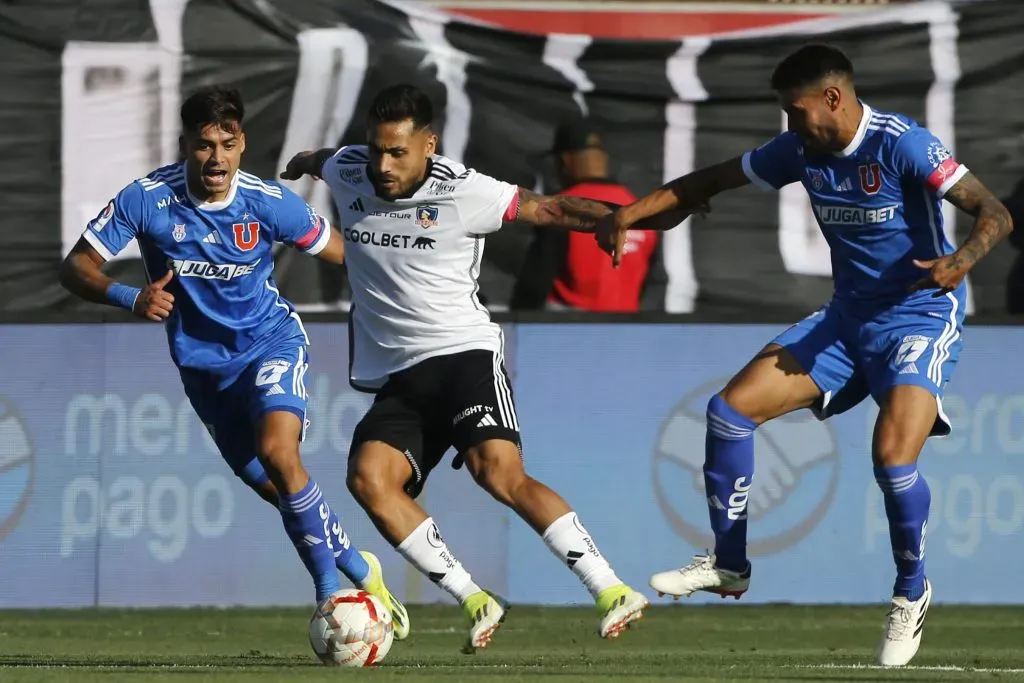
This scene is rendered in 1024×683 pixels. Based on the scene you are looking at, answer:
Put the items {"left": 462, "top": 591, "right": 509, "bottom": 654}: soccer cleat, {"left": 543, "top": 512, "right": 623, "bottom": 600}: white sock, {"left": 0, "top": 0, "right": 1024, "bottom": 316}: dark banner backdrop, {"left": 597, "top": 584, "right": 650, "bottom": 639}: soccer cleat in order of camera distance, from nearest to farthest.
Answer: {"left": 597, "top": 584, "right": 650, "bottom": 639}: soccer cleat
{"left": 462, "top": 591, "right": 509, "bottom": 654}: soccer cleat
{"left": 543, "top": 512, "right": 623, "bottom": 600}: white sock
{"left": 0, "top": 0, "right": 1024, "bottom": 316}: dark banner backdrop

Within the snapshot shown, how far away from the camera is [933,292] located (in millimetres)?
8234

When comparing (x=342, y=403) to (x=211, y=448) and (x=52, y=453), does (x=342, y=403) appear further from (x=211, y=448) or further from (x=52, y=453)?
(x=52, y=453)

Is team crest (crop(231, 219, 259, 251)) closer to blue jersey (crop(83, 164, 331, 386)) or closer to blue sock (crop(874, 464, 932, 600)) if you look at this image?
blue jersey (crop(83, 164, 331, 386))

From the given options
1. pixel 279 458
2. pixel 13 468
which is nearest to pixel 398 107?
pixel 279 458

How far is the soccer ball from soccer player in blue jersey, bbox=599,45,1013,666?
1.16 metres

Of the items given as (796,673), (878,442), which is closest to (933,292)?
(878,442)

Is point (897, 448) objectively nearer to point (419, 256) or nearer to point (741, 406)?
point (741, 406)

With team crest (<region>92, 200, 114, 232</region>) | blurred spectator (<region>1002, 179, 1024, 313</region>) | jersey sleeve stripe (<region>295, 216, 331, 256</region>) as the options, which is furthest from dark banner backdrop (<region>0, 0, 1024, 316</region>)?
team crest (<region>92, 200, 114, 232</region>)

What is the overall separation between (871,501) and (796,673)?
442cm

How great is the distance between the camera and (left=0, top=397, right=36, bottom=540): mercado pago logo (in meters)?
11.8

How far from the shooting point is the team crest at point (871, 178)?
27.2 feet

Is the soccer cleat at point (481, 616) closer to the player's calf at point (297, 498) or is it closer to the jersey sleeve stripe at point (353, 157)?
the player's calf at point (297, 498)

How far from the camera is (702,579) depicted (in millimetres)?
8508

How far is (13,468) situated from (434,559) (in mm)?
4438
